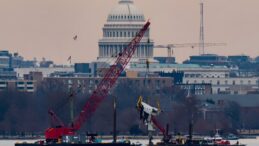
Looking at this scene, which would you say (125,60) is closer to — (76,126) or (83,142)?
(76,126)

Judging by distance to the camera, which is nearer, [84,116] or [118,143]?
[118,143]

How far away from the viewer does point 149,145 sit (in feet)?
564

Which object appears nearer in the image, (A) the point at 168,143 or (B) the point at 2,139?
(A) the point at 168,143

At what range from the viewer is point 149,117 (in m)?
176

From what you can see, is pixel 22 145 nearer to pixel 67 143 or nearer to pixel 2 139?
pixel 67 143

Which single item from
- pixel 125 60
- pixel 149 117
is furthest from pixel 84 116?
pixel 149 117

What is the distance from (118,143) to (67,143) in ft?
10.7

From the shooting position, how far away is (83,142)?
172 metres

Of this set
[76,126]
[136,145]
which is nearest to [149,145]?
[136,145]

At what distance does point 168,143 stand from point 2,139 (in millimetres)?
28051

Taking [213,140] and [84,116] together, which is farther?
[84,116]

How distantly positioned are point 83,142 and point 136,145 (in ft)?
11.6

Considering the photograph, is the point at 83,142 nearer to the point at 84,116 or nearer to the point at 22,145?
the point at 22,145

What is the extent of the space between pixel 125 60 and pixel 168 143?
20326 mm
